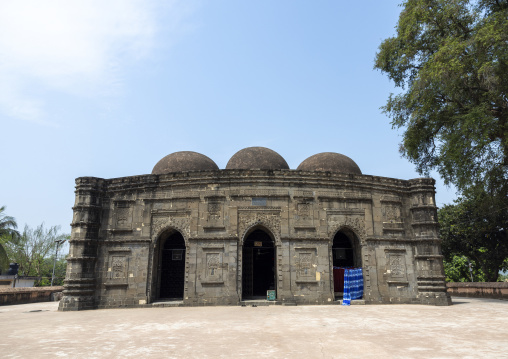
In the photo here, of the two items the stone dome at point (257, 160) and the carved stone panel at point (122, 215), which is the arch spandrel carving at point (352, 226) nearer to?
the stone dome at point (257, 160)

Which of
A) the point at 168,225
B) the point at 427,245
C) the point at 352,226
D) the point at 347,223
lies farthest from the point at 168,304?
the point at 427,245

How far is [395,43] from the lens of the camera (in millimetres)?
14102

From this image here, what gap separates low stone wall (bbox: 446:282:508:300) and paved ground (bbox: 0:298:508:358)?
6.59 metres

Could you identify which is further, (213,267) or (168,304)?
(213,267)

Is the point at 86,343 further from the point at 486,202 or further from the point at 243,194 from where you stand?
the point at 486,202

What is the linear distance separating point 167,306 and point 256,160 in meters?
7.21

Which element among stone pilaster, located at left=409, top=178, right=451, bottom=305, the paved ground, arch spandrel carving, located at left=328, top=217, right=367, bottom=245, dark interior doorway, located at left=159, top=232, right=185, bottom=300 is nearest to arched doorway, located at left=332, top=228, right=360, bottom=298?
arch spandrel carving, located at left=328, top=217, right=367, bottom=245

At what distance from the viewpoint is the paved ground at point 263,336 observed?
5387 mm

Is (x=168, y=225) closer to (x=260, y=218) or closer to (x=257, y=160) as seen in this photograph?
(x=260, y=218)

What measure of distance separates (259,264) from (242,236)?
2.68 meters

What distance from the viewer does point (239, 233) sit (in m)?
13.0

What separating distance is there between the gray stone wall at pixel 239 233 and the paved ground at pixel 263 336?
278 centimetres

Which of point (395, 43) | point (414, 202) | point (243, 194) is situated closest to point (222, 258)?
point (243, 194)

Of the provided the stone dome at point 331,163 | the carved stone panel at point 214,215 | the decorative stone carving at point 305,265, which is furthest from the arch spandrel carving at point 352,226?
the carved stone panel at point 214,215
